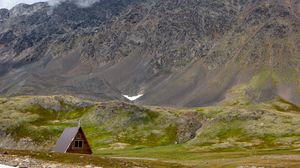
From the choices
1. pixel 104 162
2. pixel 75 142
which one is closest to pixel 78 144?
pixel 75 142

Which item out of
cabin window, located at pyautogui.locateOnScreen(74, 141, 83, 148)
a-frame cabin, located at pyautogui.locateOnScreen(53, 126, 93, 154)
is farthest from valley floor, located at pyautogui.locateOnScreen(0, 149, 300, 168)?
cabin window, located at pyautogui.locateOnScreen(74, 141, 83, 148)

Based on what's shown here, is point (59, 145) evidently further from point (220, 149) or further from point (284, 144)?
point (284, 144)

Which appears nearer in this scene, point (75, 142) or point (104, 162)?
point (104, 162)

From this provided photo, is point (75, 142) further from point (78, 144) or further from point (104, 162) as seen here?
point (104, 162)

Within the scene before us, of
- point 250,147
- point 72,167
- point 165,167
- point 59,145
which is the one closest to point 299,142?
point 250,147

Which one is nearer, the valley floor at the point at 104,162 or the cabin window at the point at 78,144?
the valley floor at the point at 104,162

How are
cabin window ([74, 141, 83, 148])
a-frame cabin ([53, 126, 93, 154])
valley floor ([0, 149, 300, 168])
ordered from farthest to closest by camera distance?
1. cabin window ([74, 141, 83, 148])
2. a-frame cabin ([53, 126, 93, 154])
3. valley floor ([0, 149, 300, 168])

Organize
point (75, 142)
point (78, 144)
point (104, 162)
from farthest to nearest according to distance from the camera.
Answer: point (78, 144) < point (75, 142) < point (104, 162)

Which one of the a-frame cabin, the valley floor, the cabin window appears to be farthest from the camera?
the cabin window

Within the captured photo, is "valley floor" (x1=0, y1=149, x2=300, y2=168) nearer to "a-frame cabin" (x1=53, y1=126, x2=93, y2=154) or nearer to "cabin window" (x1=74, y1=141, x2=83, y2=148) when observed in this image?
"a-frame cabin" (x1=53, y1=126, x2=93, y2=154)

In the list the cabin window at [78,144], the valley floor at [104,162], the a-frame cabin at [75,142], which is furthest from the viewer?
the cabin window at [78,144]

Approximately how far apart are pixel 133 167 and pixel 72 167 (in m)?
10.7

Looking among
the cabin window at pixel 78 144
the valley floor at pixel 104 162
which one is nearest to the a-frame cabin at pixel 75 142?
the cabin window at pixel 78 144

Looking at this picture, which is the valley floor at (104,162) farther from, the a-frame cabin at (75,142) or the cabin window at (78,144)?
the cabin window at (78,144)
